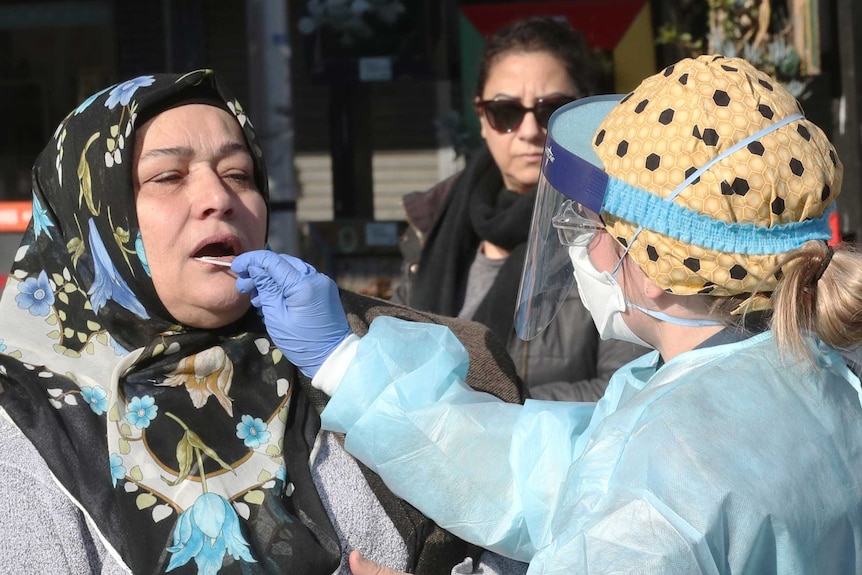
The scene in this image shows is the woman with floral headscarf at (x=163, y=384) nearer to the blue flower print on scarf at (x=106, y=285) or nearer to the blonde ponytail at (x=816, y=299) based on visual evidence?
the blue flower print on scarf at (x=106, y=285)

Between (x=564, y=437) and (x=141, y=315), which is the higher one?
(x=141, y=315)

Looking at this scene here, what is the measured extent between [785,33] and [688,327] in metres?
3.70

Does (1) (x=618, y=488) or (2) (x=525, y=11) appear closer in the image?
(1) (x=618, y=488)

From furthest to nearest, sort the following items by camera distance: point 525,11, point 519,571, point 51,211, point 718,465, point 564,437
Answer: point 525,11
point 51,211
point 519,571
point 564,437
point 718,465

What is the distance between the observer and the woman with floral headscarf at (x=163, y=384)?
1987 millimetres

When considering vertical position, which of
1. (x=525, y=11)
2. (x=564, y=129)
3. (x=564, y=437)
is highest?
(x=525, y=11)

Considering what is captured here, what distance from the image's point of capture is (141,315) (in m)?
2.24

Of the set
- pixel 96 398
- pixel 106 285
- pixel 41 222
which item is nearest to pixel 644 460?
pixel 96 398

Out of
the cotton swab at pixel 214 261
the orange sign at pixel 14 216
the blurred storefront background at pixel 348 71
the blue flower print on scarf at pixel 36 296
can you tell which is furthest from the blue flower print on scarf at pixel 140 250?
the orange sign at pixel 14 216

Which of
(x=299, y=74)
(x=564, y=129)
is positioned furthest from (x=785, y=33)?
(x=564, y=129)

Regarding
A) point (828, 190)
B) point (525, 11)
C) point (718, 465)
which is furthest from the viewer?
point (525, 11)

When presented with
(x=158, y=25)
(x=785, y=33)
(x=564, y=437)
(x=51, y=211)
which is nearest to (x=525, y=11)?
(x=785, y=33)

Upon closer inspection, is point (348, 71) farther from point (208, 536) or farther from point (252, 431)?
point (208, 536)

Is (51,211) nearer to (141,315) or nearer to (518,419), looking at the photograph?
(141,315)
